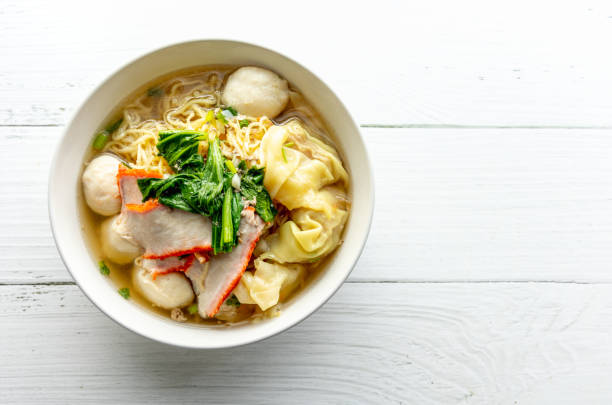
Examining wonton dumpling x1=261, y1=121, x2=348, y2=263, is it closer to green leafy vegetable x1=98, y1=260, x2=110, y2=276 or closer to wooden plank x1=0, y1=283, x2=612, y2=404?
wooden plank x1=0, y1=283, x2=612, y2=404

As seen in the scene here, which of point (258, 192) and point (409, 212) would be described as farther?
point (409, 212)

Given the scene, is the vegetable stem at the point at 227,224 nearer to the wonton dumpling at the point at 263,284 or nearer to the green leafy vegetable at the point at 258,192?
the green leafy vegetable at the point at 258,192

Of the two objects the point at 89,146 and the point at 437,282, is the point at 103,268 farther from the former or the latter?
the point at 437,282

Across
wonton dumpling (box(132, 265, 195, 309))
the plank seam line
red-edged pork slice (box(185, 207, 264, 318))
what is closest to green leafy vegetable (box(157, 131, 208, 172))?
red-edged pork slice (box(185, 207, 264, 318))

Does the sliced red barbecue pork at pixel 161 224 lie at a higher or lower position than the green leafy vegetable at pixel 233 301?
higher

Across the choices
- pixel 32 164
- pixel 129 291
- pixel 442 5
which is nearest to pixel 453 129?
pixel 442 5

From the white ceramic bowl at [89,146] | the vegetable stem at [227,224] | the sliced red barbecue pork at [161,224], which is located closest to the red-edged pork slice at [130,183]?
the sliced red barbecue pork at [161,224]

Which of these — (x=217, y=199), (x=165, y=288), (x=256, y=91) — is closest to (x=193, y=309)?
(x=165, y=288)
